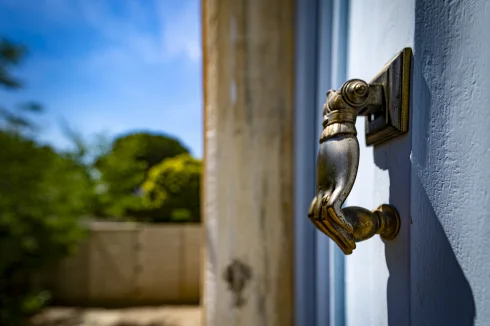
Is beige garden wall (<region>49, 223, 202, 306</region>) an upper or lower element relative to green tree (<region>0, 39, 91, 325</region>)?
lower

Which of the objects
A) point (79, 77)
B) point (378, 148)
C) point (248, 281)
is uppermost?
point (79, 77)

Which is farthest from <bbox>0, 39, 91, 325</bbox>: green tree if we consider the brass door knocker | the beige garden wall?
the brass door knocker

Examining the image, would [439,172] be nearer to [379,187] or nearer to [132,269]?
[379,187]

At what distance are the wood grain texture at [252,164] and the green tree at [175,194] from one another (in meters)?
4.92

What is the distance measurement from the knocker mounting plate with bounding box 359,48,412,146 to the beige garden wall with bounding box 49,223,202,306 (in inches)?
192

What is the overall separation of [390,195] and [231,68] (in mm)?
488

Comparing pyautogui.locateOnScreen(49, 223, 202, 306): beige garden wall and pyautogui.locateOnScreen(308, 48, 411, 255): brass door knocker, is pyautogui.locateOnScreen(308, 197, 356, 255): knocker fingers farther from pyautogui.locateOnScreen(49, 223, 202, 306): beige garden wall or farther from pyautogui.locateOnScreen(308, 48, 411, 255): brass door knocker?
pyautogui.locateOnScreen(49, 223, 202, 306): beige garden wall

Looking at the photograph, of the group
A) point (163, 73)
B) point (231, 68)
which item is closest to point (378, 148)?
point (231, 68)

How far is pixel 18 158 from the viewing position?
3.73m

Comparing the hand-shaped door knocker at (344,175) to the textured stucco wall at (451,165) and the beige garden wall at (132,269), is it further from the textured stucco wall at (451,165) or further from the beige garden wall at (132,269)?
the beige garden wall at (132,269)

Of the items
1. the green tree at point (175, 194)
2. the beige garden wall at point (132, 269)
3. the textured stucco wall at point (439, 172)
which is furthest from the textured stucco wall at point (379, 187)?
the green tree at point (175, 194)

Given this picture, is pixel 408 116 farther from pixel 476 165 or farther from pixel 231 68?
pixel 231 68

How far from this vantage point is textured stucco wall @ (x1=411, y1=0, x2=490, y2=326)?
0.31 m

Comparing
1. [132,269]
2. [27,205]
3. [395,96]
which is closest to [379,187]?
[395,96]
